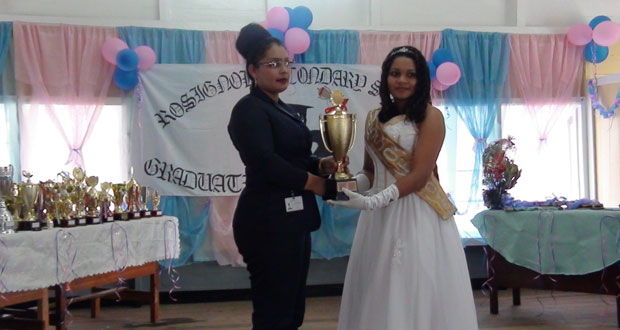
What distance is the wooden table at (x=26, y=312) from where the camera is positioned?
123 inches

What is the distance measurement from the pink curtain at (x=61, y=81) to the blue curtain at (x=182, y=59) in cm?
22

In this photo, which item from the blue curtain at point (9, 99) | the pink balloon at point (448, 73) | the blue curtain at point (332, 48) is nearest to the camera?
the blue curtain at point (9, 99)

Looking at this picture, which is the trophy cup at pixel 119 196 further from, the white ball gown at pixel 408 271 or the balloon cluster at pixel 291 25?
the white ball gown at pixel 408 271

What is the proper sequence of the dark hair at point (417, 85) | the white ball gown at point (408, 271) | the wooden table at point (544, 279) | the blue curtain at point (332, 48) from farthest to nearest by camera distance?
the blue curtain at point (332, 48) → the wooden table at point (544, 279) → the dark hair at point (417, 85) → the white ball gown at point (408, 271)

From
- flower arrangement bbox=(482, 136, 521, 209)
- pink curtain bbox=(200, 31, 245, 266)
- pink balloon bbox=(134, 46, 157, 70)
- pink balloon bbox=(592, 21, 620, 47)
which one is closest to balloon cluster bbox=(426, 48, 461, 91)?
flower arrangement bbox=(482, 136, 521, 209)

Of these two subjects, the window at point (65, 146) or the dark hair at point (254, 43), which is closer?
the dark hair at point (254, 43)

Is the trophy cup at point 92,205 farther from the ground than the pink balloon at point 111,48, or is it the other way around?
the pink balloon at point 111,48

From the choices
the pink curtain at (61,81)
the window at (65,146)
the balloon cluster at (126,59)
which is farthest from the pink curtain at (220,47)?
the window at (65,146)

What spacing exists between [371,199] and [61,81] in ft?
11.2

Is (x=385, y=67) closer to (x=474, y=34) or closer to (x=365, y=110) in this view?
(x=365, y=110)

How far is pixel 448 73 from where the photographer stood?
5035 millimetres

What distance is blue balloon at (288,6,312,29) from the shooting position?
4930 millimetres

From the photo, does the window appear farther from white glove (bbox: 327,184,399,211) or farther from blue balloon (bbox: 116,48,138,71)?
white glove (bbox: 327,184,399,211)

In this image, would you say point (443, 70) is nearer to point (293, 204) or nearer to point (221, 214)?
point (221, 214)
